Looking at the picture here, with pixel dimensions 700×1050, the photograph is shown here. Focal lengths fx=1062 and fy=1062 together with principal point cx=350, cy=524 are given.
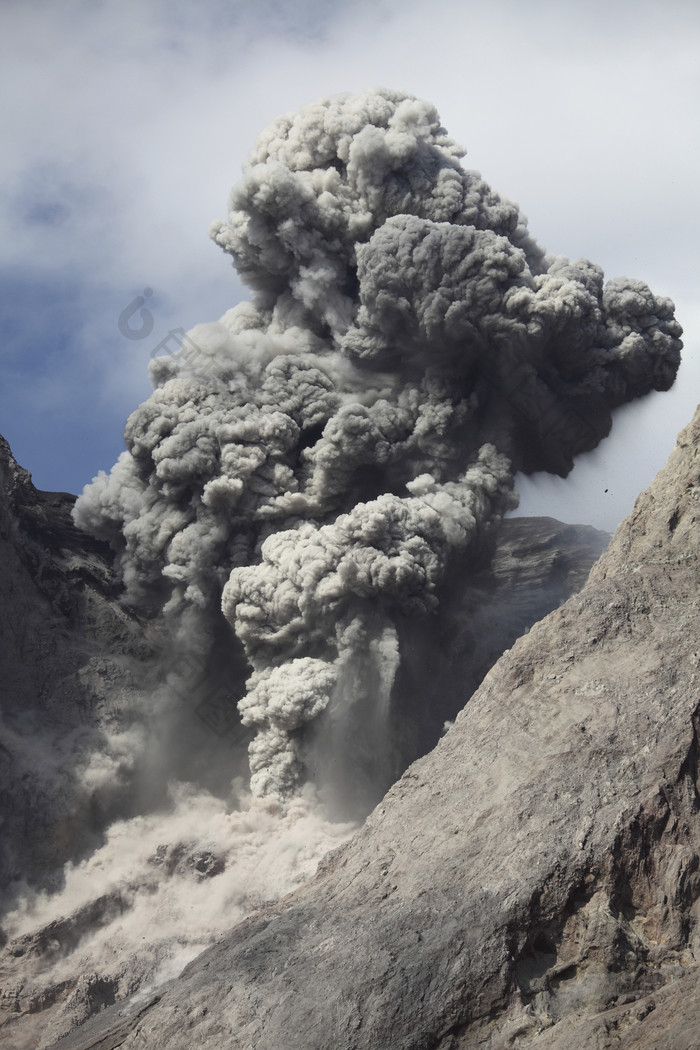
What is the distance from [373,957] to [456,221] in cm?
1768

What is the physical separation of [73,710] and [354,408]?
896 cm

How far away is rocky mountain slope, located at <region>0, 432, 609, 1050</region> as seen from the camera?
18719 mm

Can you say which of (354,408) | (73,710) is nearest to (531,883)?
(73,710)

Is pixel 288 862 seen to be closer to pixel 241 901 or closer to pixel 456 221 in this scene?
pixel 241 901

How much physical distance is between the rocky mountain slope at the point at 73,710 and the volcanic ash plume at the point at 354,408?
1258mm

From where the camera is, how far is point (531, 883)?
11.7m

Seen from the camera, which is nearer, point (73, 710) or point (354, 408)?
point (73, 710)

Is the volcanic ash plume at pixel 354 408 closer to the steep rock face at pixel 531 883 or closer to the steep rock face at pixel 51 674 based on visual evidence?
the steep rock face at pixel 51 674

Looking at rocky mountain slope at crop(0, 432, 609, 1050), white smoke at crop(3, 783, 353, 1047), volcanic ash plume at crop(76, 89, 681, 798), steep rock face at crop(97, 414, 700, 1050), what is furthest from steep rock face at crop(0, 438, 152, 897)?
steep rock face at crop(97, 414, 700, 1050)

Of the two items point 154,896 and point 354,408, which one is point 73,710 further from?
point 354,408

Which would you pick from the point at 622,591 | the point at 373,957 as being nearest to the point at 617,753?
the point at 622,591

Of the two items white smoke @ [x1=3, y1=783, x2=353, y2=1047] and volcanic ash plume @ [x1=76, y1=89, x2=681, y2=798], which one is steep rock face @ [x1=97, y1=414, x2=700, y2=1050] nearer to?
white smoke @ [x1=3, y1=783, x2=353, y2=1047]

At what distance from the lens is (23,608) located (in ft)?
75.2

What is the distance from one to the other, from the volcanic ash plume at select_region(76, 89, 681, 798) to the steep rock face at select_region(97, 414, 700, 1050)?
7498 mm
